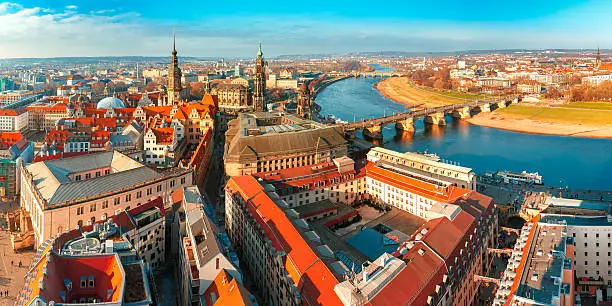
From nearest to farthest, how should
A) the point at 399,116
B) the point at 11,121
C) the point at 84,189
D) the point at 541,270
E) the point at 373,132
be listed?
the point at 541,270 < the point at 84,189 < the point at 11,121 < the point at 373,132 < the point at 399,116

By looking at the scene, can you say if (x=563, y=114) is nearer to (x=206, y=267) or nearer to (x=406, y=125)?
(x=406, y=125)

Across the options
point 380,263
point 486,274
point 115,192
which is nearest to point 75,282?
point 380,263

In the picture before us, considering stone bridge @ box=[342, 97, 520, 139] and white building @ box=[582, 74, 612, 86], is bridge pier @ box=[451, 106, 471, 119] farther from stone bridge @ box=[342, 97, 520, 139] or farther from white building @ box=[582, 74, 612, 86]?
white building @ box=[582, 74, 612, 86]

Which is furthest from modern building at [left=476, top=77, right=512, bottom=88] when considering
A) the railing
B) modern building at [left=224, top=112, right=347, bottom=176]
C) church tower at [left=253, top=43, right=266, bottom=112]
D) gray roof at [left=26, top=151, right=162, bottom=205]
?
gray roof at [left=26, top=151, right=162, bottom=205]

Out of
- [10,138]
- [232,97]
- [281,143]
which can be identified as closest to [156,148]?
[281,143]

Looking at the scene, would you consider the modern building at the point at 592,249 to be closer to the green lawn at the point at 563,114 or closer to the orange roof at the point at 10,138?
the orange roof at the point at 10,138
